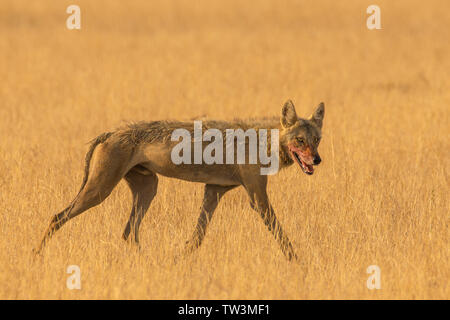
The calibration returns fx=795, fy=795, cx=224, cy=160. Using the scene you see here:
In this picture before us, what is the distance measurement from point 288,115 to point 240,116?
21.6 feet

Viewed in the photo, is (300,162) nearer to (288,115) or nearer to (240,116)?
(288,115)

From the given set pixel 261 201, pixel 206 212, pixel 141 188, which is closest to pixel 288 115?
pixel 261 201

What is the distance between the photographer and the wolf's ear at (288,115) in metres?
7.18

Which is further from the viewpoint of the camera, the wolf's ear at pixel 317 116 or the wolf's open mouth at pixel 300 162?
the wolf's ear at pixel 317 116

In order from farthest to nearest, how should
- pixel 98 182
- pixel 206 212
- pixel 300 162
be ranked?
pixel 206 212 < pixel 300 162 < pixel 98 182

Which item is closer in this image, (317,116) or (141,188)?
(317,116)

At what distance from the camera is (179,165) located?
23.5 ft

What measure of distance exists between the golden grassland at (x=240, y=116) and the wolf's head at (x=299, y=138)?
863 mm

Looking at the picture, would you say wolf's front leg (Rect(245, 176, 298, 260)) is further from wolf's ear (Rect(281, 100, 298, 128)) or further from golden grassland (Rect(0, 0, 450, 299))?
wolf's ear (Rect(281, 100, 298, 128))

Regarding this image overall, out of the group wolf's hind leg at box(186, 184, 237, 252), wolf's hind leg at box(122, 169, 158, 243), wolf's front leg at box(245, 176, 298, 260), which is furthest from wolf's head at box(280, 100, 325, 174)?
wolf's hind leg at box(122, 169, 158, 243)

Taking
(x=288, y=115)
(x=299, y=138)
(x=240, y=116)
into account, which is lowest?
(x=299, y=138)

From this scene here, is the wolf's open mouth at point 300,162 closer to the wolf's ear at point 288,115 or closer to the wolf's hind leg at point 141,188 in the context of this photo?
the wolf's ear at point 288,115

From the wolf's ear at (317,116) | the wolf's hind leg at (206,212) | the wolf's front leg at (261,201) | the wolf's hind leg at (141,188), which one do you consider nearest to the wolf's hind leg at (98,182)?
the wolf's hind leg at (141,188)

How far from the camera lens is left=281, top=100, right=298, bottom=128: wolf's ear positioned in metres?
7.18
